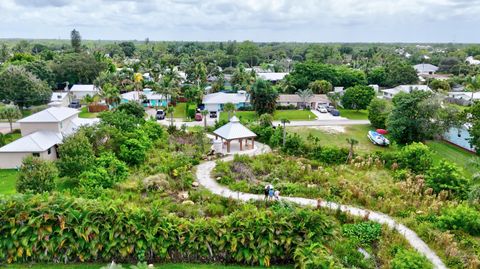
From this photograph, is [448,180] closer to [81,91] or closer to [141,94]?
[141,94]

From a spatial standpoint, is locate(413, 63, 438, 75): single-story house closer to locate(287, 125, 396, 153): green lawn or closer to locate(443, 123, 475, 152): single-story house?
locate(287, 125, 396, 153): green lawn

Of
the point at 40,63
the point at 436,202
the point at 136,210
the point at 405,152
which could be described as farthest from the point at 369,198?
the point at 40,63

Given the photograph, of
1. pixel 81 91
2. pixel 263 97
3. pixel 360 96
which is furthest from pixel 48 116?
pixel 360 96

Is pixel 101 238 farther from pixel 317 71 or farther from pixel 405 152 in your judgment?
pixel 317 71

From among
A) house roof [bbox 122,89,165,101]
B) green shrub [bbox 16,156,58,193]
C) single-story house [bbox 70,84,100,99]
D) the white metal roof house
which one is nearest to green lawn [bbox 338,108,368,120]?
house roof [bbox 122,89,165,101]

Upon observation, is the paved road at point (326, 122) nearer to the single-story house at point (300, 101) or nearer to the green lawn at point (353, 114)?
the green lawn at point (353, 114)
